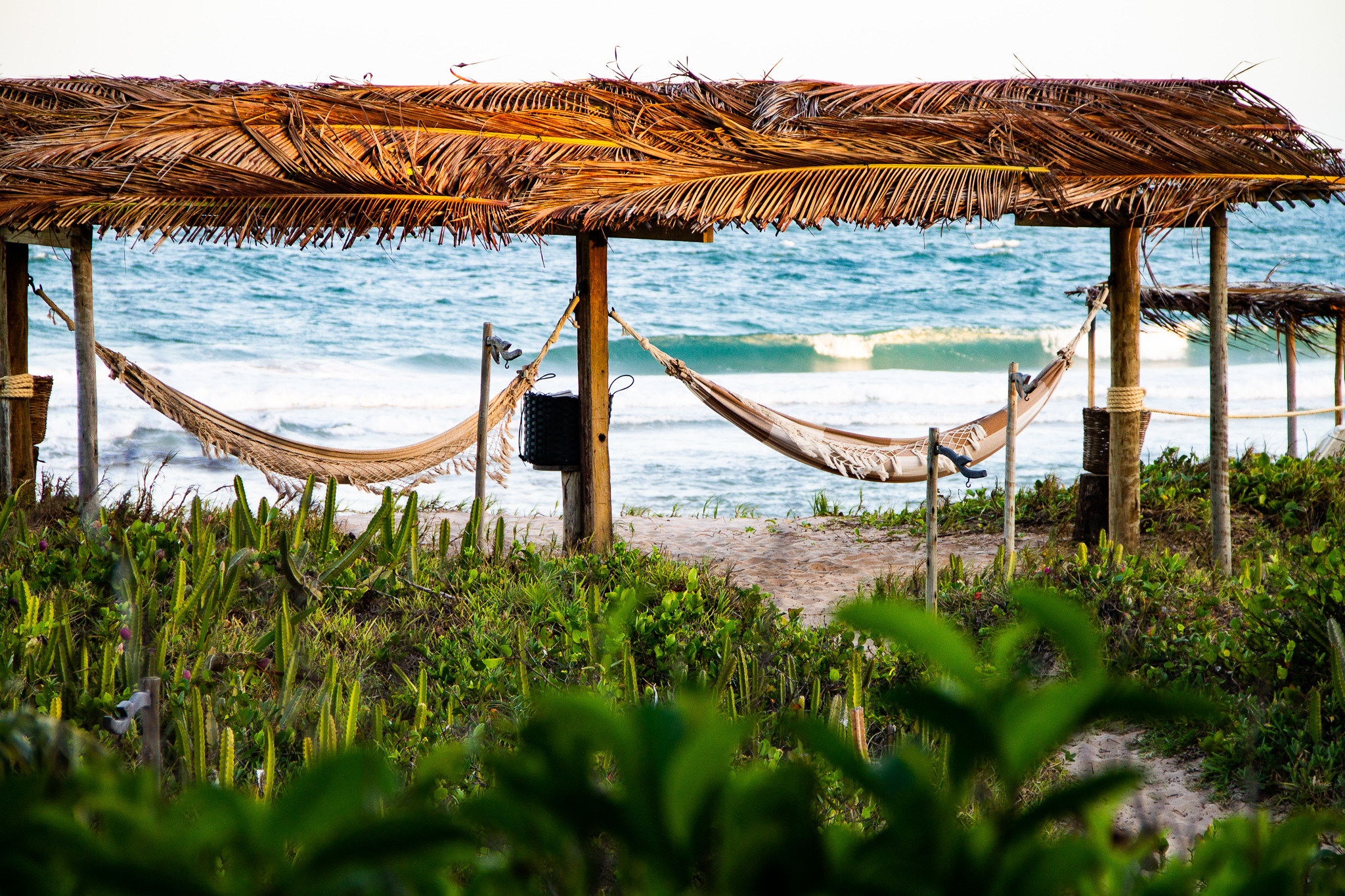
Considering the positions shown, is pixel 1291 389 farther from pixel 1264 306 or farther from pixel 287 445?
pixel 287 445

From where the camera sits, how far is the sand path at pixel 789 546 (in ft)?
14.0

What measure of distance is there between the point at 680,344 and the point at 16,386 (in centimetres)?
1168

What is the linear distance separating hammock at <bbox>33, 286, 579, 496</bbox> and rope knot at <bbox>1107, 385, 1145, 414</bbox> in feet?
7.06

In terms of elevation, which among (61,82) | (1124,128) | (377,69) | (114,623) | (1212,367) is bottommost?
(114,623)

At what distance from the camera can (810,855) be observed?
342mm

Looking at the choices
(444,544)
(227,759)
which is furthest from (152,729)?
(444,544)

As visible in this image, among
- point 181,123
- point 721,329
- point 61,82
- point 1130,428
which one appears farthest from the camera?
point 721,329

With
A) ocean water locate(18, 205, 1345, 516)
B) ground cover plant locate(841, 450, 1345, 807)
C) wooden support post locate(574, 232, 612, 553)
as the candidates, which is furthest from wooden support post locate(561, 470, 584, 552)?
ocean water locate(18, 205, 1345, 516)

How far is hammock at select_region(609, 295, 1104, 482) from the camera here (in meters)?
4.16

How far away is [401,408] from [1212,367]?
9585 millimetres

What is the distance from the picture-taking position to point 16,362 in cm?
432

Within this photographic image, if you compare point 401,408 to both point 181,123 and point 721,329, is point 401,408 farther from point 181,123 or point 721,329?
point 181,123

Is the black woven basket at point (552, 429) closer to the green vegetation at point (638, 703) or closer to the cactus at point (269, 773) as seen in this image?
the green vegetation at point (638, 703)

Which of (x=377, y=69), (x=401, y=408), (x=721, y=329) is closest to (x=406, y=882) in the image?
(x=401, y=408)
